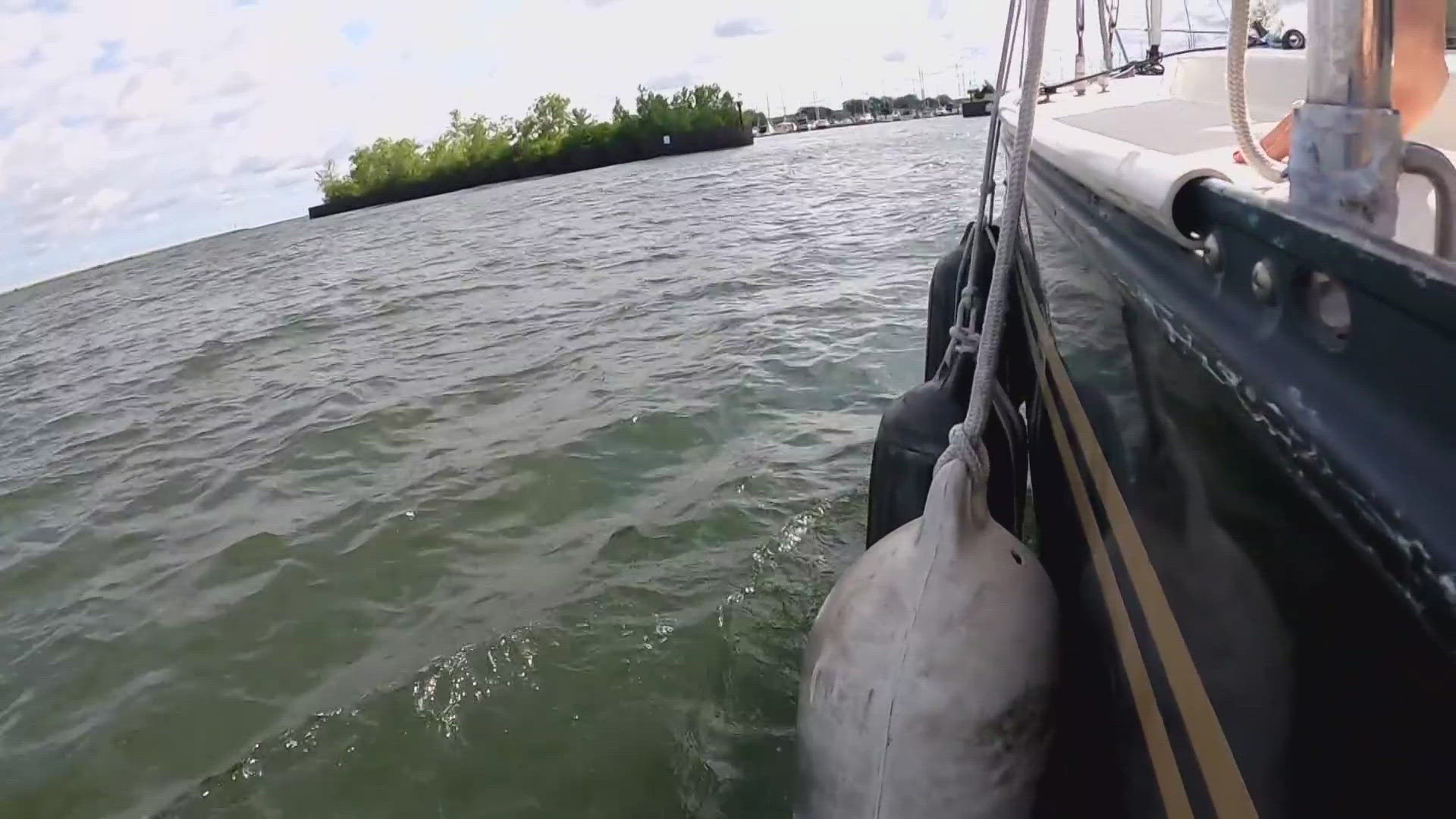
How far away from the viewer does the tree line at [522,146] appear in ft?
270

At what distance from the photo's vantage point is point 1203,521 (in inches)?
47.8

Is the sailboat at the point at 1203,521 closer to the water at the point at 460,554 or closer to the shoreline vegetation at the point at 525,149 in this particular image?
the water at the point at 460,554

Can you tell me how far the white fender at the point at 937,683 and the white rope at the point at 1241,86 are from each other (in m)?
0.74

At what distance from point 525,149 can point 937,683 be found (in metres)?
87.6

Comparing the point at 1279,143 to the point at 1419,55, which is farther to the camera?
the point at 1279,143

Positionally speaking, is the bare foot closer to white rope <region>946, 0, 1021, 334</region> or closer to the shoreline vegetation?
white rope <region>946, 0, 1021, 334</region>

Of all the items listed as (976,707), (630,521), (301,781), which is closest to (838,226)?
(630,521)

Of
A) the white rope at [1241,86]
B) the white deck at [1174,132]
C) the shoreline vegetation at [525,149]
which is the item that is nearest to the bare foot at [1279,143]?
the white deck at [1174,132]

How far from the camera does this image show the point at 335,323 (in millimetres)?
12305

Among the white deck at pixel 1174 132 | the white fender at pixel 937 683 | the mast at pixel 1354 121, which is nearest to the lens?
the mast at pixel 1354 121

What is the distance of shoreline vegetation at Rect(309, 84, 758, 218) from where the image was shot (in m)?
81.7

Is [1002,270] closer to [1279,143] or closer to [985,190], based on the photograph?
A: [1279,143]

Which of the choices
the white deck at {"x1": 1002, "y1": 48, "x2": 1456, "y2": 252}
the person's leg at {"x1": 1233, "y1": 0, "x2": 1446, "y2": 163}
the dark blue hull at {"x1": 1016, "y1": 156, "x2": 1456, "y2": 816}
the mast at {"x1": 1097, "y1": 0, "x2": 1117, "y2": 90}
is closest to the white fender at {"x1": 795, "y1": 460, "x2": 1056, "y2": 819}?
the dark blue hull at {"x1": 1016, "y1": 156, "x2": 1456, "y2": 816}

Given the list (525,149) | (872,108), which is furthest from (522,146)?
(872,108)
